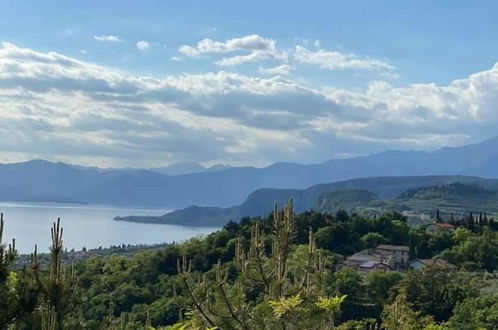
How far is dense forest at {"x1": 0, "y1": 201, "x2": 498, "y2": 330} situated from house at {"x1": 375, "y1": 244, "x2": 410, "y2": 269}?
1.14 meters

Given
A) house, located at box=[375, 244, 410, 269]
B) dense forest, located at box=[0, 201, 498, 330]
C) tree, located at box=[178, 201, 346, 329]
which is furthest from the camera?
house, located at box=[375, 244, 410, 269]

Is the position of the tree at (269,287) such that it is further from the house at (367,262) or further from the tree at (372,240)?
the tree at (372,240)

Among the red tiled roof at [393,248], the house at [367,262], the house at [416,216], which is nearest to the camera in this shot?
the house at [367,262]

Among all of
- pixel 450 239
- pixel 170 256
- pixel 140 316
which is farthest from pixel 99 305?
pixel 450 239

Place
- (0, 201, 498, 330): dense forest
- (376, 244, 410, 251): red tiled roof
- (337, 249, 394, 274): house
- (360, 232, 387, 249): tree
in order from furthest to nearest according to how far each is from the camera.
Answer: (360, 232, 387, 249): tree < (376, 244, 410, 251): red tiled roof < (337, 249, 394, 274): house < (0, 201, 498, 330): dense forest

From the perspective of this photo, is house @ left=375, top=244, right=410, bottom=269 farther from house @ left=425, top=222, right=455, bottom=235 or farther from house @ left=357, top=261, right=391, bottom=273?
house @ left=425, top=222, right=455, bottom=235

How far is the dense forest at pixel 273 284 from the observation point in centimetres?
614

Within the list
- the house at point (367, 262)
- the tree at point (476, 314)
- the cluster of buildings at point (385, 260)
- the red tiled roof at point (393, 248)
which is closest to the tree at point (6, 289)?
the tree at point (476, 314)

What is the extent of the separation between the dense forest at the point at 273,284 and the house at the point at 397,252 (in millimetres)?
1141

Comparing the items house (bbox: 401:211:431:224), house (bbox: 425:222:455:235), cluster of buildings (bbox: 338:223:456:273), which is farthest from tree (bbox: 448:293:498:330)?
house (bbox: 401:211:431:224)

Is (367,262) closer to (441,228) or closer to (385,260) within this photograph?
(385,260)

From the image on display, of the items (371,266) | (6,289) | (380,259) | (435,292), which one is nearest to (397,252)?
(380,259)

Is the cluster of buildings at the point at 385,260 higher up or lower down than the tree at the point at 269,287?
lower down

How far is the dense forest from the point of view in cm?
614
